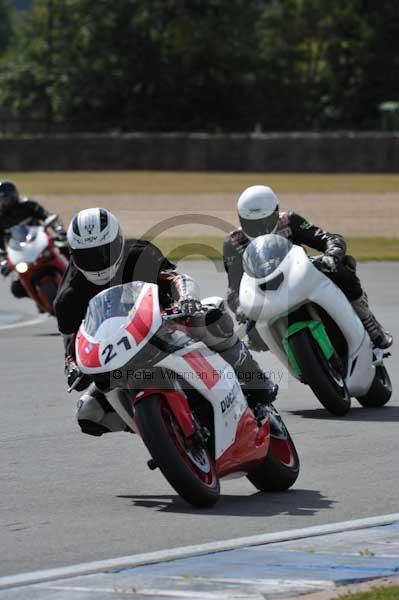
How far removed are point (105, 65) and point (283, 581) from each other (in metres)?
60.2

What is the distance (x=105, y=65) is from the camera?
64.4 m

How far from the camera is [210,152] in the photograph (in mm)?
47531

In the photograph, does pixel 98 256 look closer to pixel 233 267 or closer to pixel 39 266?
pixel 233 267

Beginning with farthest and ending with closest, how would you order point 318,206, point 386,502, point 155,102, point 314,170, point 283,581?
point 155,102 < point 314,170 < point 318,206 < point 386,502 < point 283,581

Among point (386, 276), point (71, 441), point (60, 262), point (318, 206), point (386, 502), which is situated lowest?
point (318, 206)

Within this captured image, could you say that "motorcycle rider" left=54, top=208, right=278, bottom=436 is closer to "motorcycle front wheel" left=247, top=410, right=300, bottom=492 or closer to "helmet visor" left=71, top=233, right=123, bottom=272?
"helmet visor" left=71, top=233, right=123, bottom=272

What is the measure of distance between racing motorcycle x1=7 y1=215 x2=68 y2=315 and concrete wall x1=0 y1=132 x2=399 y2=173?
3088 centimetres

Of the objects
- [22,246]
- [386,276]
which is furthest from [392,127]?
[22,246]

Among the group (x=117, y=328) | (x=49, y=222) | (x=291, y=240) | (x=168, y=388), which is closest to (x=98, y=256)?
(x=117, y=328)

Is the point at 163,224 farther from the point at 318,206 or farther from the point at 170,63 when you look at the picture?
the point at 170,63

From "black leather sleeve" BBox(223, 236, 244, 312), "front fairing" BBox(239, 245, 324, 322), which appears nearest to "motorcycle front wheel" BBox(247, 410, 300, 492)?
"front fairing" BBox(239, 245, 324, 322)

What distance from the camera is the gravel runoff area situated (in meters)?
26.6

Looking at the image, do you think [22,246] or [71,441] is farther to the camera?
[22,246]

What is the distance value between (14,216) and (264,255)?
7357mm
